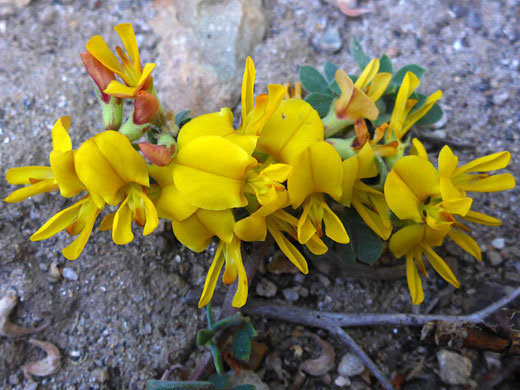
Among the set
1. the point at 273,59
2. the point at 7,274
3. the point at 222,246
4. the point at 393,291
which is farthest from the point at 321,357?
the point at 273,59

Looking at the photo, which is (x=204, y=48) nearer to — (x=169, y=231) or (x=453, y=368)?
(x=169, y=231)

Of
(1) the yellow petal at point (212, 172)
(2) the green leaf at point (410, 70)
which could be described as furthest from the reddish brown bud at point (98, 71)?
(2) the green leaf at point (410, 70)

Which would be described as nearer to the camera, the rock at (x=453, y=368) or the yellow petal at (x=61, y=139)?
the yellow petal at (x=61, y=139)

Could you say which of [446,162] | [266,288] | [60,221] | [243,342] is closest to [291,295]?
[266,288]

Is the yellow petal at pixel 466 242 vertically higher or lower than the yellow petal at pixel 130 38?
lower

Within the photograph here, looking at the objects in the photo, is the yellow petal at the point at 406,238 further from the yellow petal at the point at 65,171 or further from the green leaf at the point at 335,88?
the yellow petal at the point at 65,171

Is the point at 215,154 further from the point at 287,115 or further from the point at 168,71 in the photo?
the point at 168,71

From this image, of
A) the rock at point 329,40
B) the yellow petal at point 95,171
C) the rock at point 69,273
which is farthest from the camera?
the rock at point 329,40
